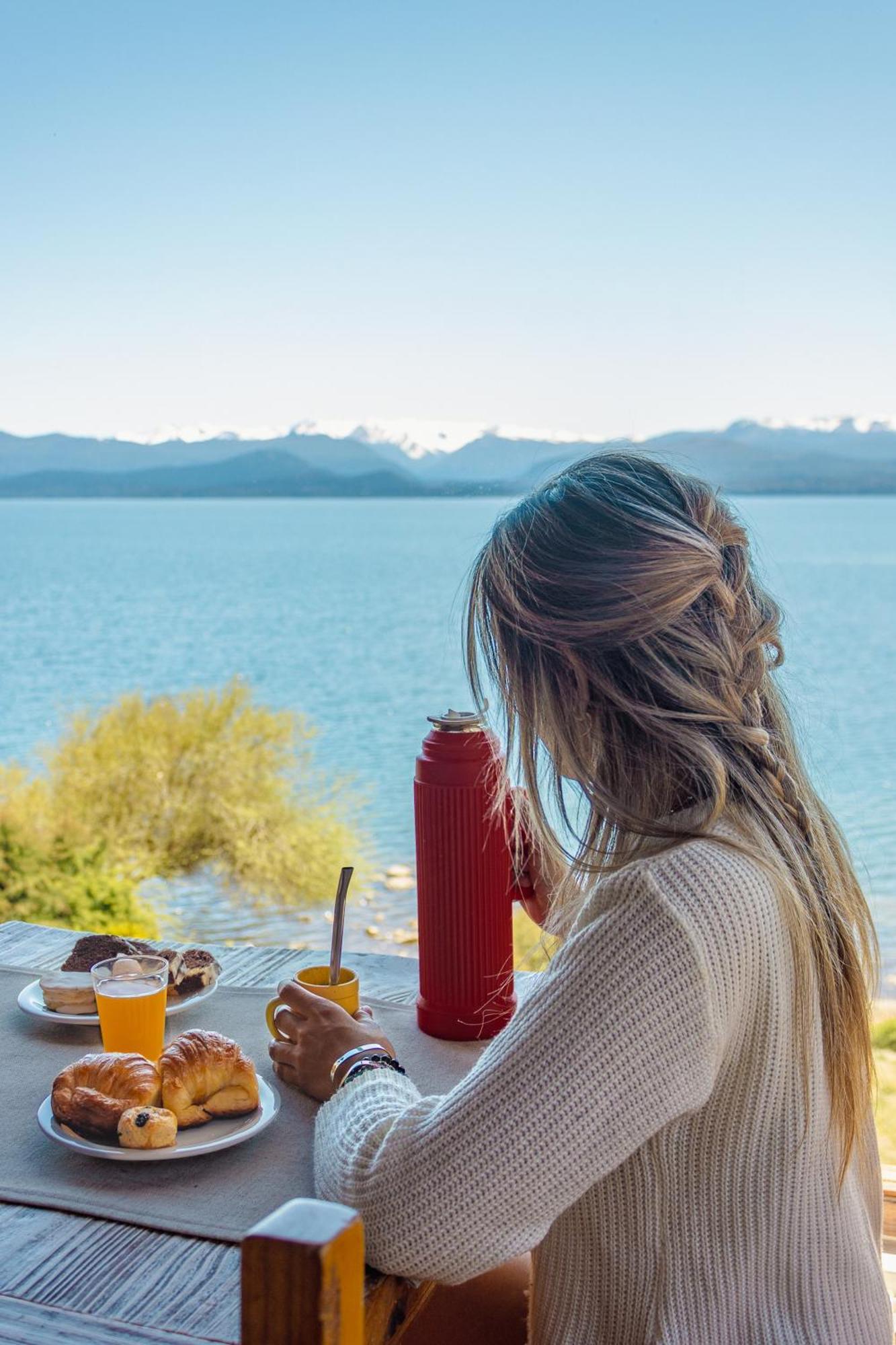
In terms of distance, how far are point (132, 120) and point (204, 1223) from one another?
41.8 ft

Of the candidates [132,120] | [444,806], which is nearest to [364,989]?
[444,806]

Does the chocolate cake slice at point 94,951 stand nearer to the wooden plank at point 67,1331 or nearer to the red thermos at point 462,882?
the red thermos at point 462,882

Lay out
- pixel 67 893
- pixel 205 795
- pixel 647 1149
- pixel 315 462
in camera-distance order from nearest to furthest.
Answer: pixel 647 1149 → pixel 67 893 → pixel 205 795 → pixel 315 462

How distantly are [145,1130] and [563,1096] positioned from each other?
295mm

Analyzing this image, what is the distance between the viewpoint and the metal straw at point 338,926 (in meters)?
0.91

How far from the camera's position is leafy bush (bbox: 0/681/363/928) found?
17.3 ft

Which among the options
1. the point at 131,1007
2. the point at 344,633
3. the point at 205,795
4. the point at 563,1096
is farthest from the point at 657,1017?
the point at 344,633

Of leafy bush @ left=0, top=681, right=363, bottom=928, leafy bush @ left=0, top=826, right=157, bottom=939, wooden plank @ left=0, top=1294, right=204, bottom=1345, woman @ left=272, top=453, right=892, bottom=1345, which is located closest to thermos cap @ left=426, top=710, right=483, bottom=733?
woman @ left=272, top=453, right=892, bottom=1345

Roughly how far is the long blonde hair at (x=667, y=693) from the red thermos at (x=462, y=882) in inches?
5.5

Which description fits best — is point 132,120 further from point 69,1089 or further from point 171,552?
point 171,552

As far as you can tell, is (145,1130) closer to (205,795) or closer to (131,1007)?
(131,1007)

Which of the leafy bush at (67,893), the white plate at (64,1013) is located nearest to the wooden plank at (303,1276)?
the white plate at (64,1013)

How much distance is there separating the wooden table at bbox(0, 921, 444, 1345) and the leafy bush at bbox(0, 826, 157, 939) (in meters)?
2.57

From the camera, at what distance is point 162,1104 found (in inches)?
30.6
